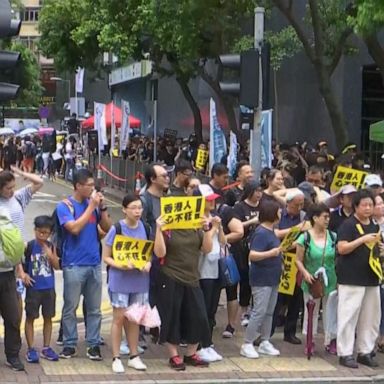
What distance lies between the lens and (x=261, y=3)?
21.1 meters

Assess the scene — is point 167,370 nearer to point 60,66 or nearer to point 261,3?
point 261,3

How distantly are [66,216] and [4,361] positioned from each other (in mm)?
1472

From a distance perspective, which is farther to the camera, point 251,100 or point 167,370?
point 251,100

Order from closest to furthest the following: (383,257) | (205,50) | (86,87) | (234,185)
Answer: (383,257), (234,185), (205,50), (86,87)

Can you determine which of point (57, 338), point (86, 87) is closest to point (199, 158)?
point (57, 338)

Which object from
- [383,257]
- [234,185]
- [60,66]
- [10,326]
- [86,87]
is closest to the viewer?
[10,326]

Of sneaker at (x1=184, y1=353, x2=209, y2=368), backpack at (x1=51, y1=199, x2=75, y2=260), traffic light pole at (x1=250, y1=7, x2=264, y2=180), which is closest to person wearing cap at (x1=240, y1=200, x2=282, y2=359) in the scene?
sneaker at (x1=184, y1=353, x2=209, y2=368)

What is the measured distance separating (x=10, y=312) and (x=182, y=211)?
179cm

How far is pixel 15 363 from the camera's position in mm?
7930

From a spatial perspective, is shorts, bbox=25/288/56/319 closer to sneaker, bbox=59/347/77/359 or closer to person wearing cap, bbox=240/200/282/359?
sneaker, bbox=59/347/77/359

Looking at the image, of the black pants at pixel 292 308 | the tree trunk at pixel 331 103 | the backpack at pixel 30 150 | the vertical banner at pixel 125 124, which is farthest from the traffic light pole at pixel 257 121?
the backpack at pixel 30 150

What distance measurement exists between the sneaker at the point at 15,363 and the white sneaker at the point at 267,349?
241 centimetres

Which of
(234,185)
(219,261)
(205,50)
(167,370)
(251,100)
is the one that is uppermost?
(205,50)

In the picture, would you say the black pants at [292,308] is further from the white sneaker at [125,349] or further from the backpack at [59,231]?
the backpack at [59,231]
